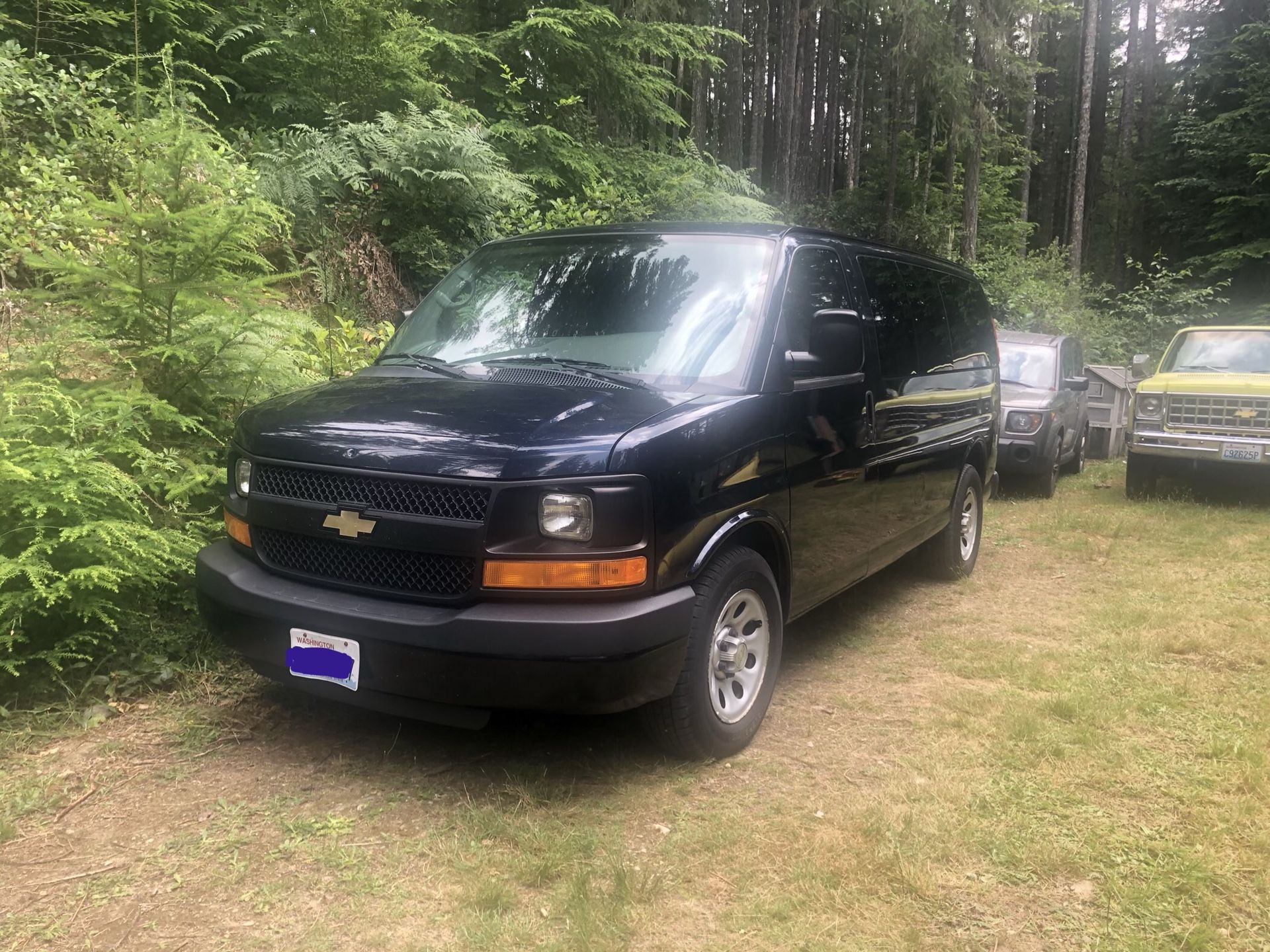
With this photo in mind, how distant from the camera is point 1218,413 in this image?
8703mm

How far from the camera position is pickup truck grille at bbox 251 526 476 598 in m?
2.86

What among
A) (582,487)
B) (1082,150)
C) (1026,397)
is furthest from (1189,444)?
(1082,150)

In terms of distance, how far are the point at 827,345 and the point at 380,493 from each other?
1.89m

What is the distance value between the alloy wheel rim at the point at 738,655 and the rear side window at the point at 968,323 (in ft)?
9.99

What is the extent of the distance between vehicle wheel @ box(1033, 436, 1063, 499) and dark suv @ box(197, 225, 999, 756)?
596cm

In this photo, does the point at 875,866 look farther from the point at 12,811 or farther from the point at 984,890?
the point at 12,811

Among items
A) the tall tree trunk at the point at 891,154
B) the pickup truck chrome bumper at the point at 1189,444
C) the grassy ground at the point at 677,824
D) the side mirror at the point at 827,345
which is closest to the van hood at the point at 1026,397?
the pickup truck chrome bumper at the point at 1189,444

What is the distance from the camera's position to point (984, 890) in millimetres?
2641

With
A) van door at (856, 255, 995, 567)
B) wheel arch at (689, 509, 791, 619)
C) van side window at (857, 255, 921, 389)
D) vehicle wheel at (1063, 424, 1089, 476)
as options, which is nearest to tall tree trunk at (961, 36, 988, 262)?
vehicle wheel at (1063, 424, 1089, 476)

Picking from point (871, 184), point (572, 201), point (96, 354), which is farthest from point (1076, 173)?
point (96, 354)

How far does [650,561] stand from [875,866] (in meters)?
1.17

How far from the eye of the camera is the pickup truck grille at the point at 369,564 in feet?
9.38

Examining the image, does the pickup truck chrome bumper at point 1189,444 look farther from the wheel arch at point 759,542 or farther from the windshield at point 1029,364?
the wheel arch at point 759,542

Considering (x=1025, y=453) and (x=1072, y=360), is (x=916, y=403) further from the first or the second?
(x=1072, y=360)
